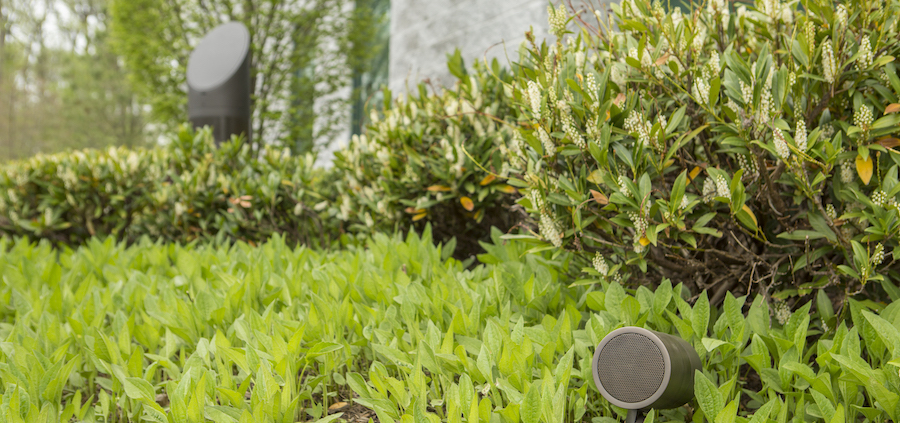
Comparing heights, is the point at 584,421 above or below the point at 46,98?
below

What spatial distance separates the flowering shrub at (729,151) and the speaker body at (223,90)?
4.67 m

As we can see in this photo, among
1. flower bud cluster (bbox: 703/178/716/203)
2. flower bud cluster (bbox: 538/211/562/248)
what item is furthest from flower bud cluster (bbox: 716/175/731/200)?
flower bud cluster (bbox: 538/211/562/248)

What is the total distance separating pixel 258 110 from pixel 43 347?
9.73m

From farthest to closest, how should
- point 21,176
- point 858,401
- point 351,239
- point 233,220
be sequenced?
point 21,176 < point 233,220 < point 351,239 < point 858,401

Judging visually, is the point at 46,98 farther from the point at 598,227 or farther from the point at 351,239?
the point at 598,227

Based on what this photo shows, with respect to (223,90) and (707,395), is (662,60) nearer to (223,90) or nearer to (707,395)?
(707,395)

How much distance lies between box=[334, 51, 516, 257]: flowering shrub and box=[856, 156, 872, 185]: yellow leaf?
5.71 feet

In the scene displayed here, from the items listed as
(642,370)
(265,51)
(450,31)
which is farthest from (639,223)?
(265,51)

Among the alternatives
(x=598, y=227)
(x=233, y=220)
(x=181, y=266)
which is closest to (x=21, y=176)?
(x=233, y=220)

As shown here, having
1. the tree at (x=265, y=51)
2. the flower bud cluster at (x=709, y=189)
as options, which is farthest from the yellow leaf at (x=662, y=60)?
the tree at (x=265, y=51)

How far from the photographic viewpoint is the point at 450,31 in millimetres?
5449

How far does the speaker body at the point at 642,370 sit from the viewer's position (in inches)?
58.7

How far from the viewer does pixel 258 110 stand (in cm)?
1134

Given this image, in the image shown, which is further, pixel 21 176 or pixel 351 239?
pixel 21 176
